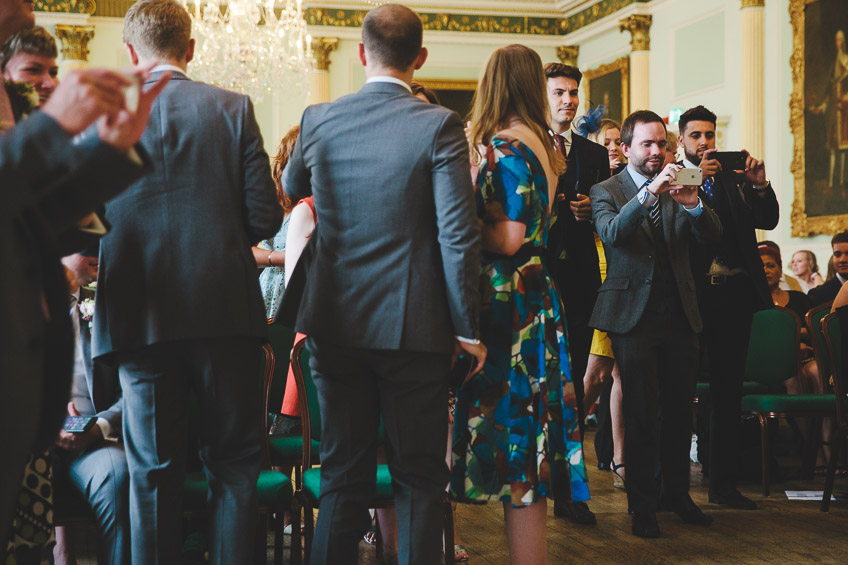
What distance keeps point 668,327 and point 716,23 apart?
7447 millimetres

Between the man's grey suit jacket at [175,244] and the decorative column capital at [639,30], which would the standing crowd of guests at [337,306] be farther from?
the decorative column capital at [639,30]

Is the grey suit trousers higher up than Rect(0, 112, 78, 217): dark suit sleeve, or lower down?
lower down

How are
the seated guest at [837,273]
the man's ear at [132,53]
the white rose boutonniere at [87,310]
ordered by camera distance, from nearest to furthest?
the man's ear at [132,53] < the white rose boutonniere at [87,310] < the seated guest at [837,273]

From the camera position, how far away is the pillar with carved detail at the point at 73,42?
11336mm

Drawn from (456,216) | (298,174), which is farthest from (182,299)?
(456,216)

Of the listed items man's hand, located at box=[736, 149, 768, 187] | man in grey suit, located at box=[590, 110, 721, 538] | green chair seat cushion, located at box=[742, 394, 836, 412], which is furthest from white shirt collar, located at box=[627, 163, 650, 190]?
green chair seat cushion, located at box=[742, 394, 836, 412]

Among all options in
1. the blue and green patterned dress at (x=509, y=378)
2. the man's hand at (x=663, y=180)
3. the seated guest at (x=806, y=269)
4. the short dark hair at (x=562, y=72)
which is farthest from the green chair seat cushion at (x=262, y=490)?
the seated guest at (x=806, y=269)

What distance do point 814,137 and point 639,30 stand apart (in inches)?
127

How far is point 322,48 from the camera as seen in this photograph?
12102mm

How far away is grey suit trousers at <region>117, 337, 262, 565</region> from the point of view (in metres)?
2.28

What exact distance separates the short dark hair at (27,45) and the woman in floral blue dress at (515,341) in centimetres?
122

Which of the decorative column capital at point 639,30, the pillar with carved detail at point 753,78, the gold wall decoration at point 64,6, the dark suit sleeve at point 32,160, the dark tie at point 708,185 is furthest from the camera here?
Answer: the gold wall decoration at point 64,6

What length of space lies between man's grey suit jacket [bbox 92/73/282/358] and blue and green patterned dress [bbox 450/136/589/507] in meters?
0.71

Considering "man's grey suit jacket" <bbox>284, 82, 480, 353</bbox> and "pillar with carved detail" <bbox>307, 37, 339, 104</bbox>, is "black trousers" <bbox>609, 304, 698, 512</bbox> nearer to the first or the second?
"man's grey suit jacket" <bbox>284, 82, 480, 353</bbox>
